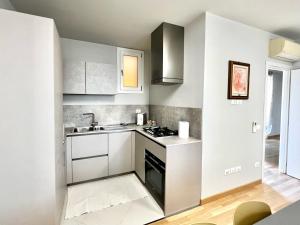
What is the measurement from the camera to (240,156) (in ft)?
8.39

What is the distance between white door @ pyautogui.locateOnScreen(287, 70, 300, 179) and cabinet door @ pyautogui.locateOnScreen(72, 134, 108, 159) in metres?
3.45

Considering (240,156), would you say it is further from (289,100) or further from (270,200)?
(289,100)

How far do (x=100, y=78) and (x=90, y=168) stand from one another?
161cm

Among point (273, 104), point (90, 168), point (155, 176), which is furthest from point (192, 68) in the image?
point (273, 104)

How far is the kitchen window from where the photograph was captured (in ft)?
11.6

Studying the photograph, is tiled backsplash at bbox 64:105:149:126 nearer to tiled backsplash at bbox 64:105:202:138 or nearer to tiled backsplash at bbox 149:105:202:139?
tiled backsplash at bbox 64:105:202:138

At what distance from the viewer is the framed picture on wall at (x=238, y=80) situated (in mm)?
2344

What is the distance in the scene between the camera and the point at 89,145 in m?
2.75

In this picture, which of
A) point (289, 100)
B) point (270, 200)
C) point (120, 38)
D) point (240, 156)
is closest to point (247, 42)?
point (289, 100)

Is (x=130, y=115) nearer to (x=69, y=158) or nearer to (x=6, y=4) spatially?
(x=69, y=158)

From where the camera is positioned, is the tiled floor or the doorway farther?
the doorway

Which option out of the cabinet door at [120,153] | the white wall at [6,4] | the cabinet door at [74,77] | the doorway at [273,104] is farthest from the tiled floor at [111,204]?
the doorway at [273,104]

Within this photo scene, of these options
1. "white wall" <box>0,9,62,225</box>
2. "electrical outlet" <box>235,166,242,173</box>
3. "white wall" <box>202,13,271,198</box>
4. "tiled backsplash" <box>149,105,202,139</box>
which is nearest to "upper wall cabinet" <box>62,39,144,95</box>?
"tiled backsplash" <box>149,105,202,139</box>

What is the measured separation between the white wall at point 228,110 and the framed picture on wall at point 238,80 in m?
0.08
